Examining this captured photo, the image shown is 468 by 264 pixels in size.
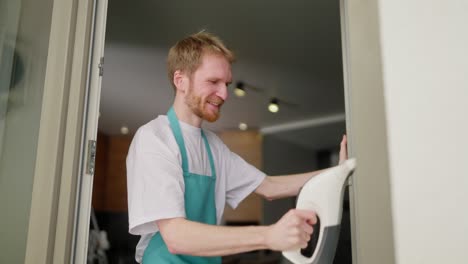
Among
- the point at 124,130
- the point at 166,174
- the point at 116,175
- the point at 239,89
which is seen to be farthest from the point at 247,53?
the point at 116,175

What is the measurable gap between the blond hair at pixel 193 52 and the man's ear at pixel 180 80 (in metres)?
0.01

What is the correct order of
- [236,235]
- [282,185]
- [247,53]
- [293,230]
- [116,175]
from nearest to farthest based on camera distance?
[293,230]
[236,235]
[282,185]
[247,53]
[116,175]

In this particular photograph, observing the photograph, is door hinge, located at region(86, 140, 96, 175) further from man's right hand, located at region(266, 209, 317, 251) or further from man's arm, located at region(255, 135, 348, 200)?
man's right hand, located at region(266, 209, 317, 251)

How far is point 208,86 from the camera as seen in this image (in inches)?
52.6

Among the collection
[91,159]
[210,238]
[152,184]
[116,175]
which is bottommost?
[210,238]

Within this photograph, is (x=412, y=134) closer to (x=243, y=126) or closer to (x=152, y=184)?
(x=152, y=184)

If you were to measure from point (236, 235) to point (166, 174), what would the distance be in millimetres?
288

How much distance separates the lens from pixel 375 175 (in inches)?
35.1

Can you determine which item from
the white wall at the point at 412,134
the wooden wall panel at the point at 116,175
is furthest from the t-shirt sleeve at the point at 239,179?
the wooden wall panel at the point at 116,175

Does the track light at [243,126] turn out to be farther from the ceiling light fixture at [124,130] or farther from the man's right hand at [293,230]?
the man's right hand at [293,230]

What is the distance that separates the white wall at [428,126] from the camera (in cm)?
81

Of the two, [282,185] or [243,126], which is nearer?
[282,185]

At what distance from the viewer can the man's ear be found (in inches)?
54.2

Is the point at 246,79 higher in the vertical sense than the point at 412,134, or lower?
higher
